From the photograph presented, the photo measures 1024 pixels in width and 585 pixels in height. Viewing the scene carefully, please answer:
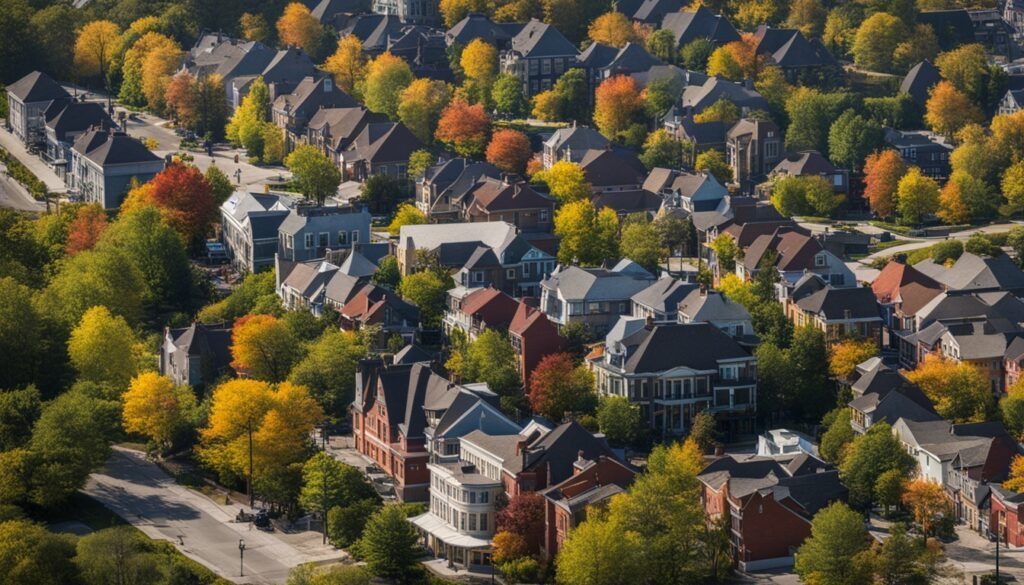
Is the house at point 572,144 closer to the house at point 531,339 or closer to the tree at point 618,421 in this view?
the house at point 531,339

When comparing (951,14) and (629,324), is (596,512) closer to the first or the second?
(629,324)

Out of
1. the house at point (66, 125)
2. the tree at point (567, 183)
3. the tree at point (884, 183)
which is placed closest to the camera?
the tree at point (567, 183)

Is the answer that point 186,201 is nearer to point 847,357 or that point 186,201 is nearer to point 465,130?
point 465,130

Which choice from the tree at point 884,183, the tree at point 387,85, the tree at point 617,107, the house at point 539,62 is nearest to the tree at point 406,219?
the tree at point 617,107

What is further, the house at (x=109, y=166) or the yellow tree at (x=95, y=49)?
the yellow tree at (x=95, y=49)

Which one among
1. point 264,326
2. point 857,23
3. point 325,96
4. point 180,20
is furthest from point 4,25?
point 264,326

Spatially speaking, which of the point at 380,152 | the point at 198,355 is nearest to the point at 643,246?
the point at 380,152

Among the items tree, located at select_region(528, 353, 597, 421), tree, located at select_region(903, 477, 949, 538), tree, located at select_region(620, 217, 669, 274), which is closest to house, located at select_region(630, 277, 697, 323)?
tree, located at select_region(528, 353, 597, 421)
